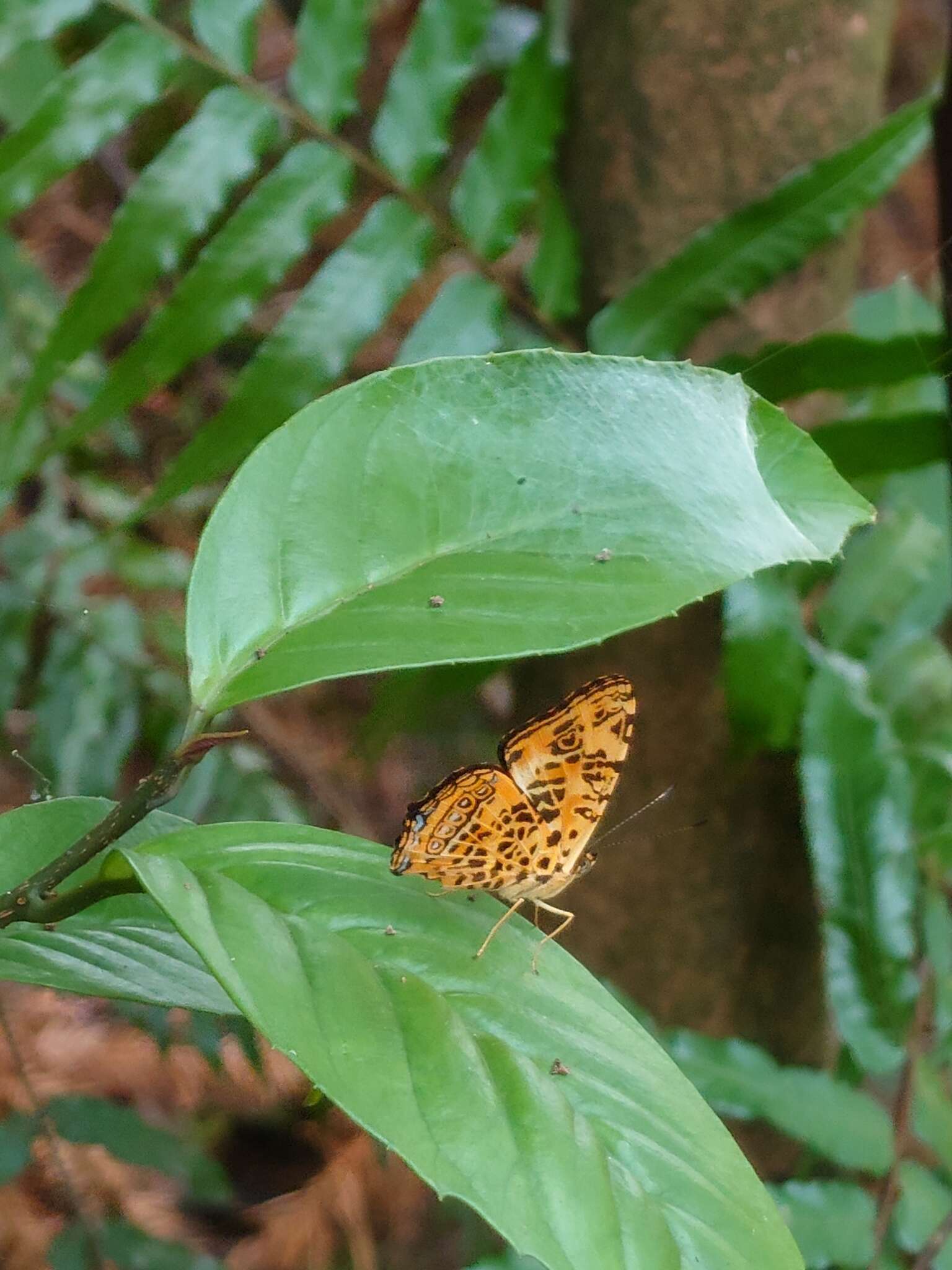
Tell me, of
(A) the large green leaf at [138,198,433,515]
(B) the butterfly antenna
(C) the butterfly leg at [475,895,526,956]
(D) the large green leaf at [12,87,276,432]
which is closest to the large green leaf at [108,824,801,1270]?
(C) the butterfly leg at [475,895,526,956]

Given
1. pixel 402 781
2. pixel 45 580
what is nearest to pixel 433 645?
pixel 402 781

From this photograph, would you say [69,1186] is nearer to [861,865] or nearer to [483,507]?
[861,865]

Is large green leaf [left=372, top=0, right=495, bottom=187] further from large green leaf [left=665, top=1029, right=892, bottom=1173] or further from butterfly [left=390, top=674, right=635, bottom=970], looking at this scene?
large green leaf [left=665, top=1029, right=892, bottom=1173]

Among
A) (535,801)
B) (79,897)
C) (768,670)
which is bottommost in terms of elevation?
(768,670)

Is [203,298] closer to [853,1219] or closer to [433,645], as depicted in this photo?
[433,645]

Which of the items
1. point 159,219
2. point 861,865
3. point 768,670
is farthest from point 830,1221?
point 159,219
